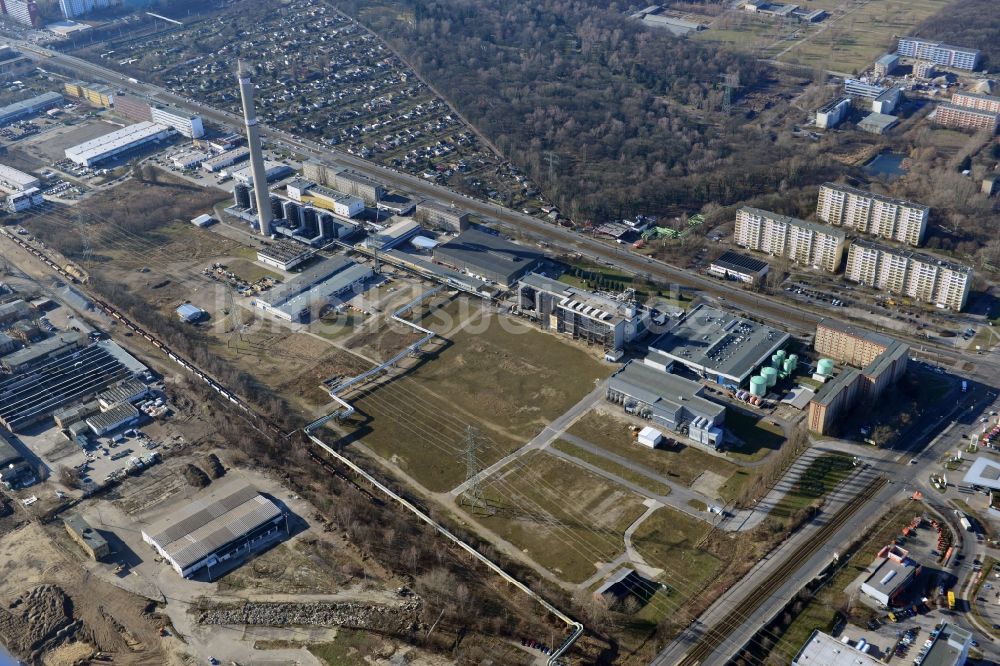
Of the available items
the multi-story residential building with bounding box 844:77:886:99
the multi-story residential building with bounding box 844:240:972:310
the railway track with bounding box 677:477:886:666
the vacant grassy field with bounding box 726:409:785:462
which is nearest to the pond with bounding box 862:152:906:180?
the multi-story residential building with bounding box 844:77:886:99

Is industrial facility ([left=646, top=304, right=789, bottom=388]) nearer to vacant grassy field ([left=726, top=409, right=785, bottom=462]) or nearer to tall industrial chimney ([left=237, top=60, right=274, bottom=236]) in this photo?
vacant grassy field ([left=726, top=409, right=785, bottom=462])

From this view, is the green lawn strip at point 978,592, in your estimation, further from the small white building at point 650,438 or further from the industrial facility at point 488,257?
the industrial facility at point 488,257

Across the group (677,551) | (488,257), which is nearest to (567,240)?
(488,257)

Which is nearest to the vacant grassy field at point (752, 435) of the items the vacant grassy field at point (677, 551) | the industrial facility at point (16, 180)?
the vacant grassy field at point (677, 551)

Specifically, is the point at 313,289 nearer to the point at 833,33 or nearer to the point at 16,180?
the point at 16,180

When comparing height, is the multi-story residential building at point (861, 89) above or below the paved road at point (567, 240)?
above
